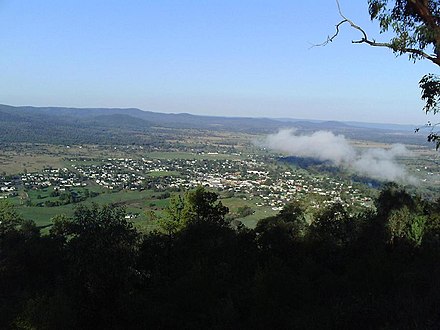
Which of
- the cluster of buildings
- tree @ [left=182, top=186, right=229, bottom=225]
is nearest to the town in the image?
the cluster of buildings

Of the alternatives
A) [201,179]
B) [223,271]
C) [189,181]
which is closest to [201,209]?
[223,271]

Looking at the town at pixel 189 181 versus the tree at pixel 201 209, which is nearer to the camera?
the tree at pixel 201 209

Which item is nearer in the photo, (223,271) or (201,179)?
(223,271)

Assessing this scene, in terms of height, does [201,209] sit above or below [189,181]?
above

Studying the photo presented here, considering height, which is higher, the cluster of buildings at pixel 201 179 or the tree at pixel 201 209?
the tree at pixel 201 209

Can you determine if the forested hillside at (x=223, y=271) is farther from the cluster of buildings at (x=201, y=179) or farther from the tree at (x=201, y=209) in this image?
the cluster of buildings at (x=201, y=179)

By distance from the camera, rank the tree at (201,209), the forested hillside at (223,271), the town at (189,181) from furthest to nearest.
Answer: the town at (189,181) < the tree at (201,209) < the forested hillside at (223,271)

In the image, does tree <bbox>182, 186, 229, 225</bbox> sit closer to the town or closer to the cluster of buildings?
the town

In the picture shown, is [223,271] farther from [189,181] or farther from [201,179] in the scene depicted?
[201,179]

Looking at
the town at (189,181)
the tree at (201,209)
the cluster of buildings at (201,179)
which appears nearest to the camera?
the tree at (201,209)

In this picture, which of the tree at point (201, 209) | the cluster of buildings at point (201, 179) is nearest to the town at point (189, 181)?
the cluster of buildings at point (201, 179)

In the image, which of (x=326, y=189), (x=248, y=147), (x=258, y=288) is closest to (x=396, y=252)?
(x=258, y=288)
